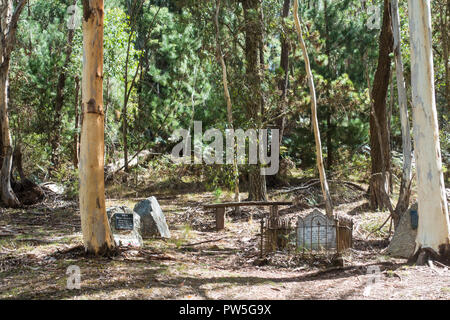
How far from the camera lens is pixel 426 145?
19.9ft

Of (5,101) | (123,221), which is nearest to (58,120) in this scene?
(5,101)

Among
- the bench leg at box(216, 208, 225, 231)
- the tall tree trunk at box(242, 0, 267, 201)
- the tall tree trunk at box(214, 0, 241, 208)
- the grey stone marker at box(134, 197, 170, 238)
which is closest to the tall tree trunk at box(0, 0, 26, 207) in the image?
the grey stone marker at box(134, 197, 170, 238)

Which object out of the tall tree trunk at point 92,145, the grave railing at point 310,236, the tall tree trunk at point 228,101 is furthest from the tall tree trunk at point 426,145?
the tall tree trunk at point 228,101

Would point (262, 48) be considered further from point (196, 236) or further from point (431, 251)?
point (431, 251)

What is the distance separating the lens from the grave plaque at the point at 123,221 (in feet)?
24.6

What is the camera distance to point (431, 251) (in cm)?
600

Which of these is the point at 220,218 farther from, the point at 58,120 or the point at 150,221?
the point at 58,120

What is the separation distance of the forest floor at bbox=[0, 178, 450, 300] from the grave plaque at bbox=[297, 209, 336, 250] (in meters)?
0.29

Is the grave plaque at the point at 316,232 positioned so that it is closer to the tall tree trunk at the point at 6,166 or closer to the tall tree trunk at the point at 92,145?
the tall tree trunk at the point at 92,145

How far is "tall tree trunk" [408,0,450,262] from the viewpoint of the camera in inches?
235

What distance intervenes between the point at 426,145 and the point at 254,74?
702cm

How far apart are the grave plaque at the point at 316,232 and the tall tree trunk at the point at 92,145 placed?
2870 mm

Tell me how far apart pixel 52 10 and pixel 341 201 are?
14.1m
